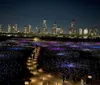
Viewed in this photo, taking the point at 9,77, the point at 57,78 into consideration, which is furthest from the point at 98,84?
the point at 9,77

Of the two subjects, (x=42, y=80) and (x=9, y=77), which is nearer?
(x=42, y=80)

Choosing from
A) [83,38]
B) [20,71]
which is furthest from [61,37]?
[20,71]

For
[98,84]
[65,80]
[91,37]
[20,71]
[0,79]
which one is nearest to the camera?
[98,84]

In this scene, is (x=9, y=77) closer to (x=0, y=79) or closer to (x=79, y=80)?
(x=0, y=79)

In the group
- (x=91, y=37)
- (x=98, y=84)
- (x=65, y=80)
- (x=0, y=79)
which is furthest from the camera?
(x=91, y=37)

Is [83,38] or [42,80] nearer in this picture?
[42,80]

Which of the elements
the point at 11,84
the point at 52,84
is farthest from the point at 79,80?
the point at 11,84

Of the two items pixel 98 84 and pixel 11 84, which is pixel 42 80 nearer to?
pixel 11 84

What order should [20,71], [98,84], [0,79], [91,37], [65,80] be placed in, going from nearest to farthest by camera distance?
[98,84], [65,80], [0,79], [20,71], [91,37]

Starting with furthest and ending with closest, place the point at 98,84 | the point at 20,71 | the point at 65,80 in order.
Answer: the point at 20,71 → the point at 65,80 → the point at 98,84
